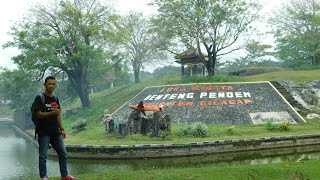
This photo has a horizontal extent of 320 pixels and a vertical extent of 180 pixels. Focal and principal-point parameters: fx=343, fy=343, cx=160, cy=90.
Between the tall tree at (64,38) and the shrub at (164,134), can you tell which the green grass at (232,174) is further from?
the tall tree at (64,38)

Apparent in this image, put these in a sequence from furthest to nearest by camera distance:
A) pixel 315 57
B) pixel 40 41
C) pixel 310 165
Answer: pixel 315 57 < pixel 40 41 < pixel 310 165

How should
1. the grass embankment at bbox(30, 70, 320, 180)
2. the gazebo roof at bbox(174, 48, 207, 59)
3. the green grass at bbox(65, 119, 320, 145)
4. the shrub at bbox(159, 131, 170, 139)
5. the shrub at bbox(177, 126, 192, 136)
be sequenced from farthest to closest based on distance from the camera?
the gazebo roof at bbox(174, 48, 207, 59)
the shrub at bbox(177, 126, 192, 136)
the shrub at bbox(159, 131, 170, 139)
the green grass at bbox(65, 119, 320, 145)
the grass embankment at bbox(30, 70, 320, 180)

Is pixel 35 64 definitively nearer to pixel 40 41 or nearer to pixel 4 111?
pixel 40 41

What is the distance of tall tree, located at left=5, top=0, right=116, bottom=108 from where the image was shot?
117ft

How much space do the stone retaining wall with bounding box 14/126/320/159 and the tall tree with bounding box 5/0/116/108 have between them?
61.6 feet

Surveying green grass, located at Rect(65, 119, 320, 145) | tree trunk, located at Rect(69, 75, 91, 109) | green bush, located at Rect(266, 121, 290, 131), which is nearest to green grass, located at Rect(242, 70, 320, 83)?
green grass, located at Rect(65, 119, 320, 145)

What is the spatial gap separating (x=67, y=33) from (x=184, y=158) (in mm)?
24546

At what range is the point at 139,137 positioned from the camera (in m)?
21.0

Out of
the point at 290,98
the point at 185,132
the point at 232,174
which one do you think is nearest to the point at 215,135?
the point at 185,132

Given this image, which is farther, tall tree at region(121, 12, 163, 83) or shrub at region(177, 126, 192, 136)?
tall tree at region(121, 12, 163, 83)

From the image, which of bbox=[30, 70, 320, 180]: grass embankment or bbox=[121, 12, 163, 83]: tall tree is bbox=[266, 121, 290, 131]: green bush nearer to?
bbox=[30, 70, 320, 180]: grass embankment

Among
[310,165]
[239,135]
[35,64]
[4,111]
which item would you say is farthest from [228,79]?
[4,111]

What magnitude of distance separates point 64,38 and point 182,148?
921 inches

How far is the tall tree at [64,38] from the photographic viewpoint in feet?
117
